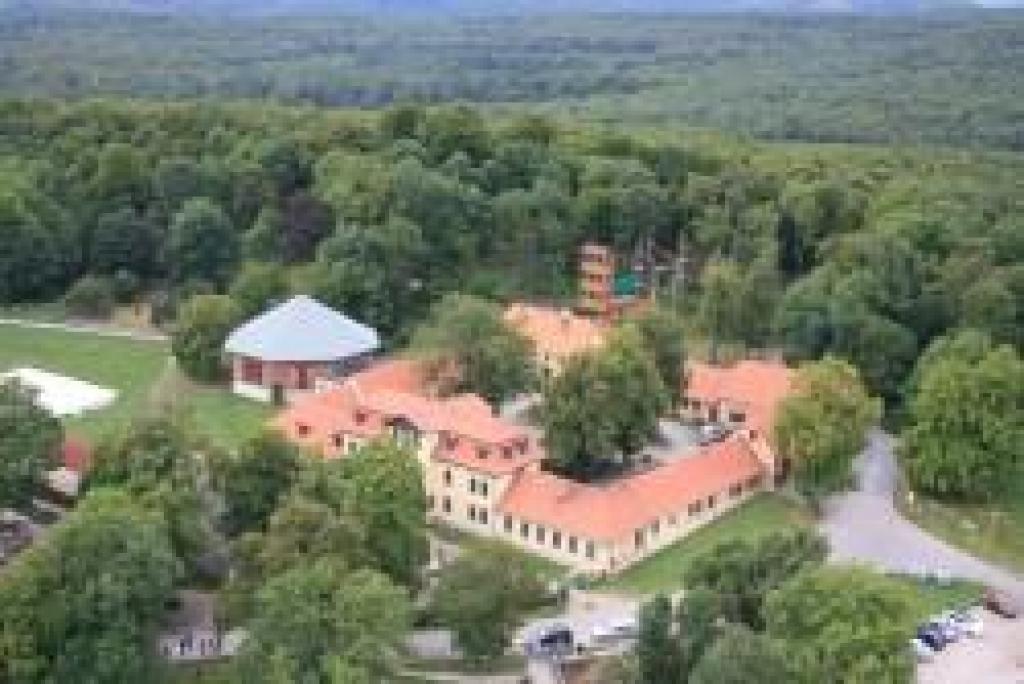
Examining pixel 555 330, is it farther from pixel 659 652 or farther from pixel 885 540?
pixel 659 652

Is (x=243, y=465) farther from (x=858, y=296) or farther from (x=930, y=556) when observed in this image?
(x=858, y=296)

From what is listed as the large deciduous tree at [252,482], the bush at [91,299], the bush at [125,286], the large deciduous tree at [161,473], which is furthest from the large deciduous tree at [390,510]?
the bush at [125,286]

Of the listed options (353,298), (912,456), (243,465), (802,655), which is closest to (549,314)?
(353,298)

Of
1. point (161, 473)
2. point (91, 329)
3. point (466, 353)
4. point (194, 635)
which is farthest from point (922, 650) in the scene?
point (91, 329)

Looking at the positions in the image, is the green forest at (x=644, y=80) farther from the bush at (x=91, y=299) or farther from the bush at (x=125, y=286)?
the bush at (x=91, y=299)

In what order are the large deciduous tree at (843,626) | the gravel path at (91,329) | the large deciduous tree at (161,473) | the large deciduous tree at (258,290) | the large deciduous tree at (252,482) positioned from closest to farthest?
the large deciduous tree at (843,626) → the large deciduous tree at (161,473) → the large deciduous tree at (252,482) → the large deciduous tree at (258,290) → the gravel path at (91,329)
